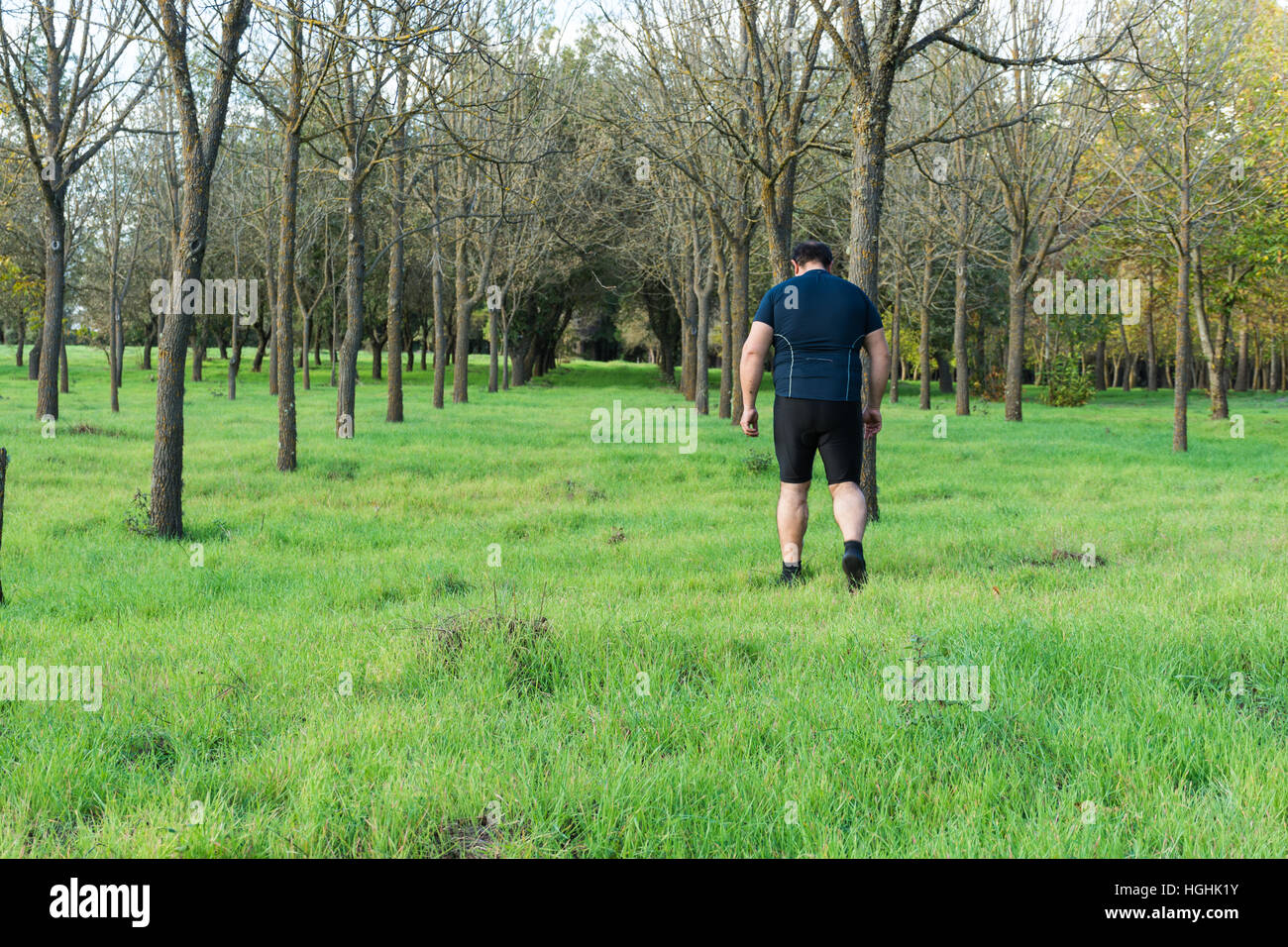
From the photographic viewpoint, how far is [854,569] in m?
5.74

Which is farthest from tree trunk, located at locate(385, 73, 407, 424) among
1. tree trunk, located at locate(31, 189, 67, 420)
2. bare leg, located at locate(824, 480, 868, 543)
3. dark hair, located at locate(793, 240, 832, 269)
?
bare leg, located at locate(824, 480, 868, 543)

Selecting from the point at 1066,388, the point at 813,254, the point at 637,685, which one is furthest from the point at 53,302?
the point at 1066,388

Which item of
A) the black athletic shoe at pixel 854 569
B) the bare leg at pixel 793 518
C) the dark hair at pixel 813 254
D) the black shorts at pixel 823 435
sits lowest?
the black athletic shoe at pixel 854 569

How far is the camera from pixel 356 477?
11.7m

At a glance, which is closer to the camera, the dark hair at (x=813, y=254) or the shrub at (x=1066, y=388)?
the dark hair at (x=813, y=254)

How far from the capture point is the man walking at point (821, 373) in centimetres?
586

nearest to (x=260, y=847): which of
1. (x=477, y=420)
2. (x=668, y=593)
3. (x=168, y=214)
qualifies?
(x=668, y=593)

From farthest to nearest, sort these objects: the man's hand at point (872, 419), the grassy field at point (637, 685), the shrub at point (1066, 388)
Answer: the shrub at point (1066, 388)
the man's hand at point (872, 419)
the grassy field at point (637, 685)

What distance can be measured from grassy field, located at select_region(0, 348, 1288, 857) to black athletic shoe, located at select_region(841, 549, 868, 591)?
0.38 feet

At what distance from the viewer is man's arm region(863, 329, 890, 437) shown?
6.01 meters

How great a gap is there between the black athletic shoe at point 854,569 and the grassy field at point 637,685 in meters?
0.12

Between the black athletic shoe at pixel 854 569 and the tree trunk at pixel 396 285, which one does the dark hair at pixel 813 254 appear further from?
the tree trunk at pixel 396 285

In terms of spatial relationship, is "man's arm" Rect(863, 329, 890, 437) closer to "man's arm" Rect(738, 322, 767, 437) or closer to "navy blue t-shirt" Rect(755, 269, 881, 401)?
"navy blue t-shirt" Rect(755, 269, 881, 401)

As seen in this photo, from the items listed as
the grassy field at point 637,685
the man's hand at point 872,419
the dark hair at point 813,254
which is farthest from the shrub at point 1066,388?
the dark hair at point 813,254
